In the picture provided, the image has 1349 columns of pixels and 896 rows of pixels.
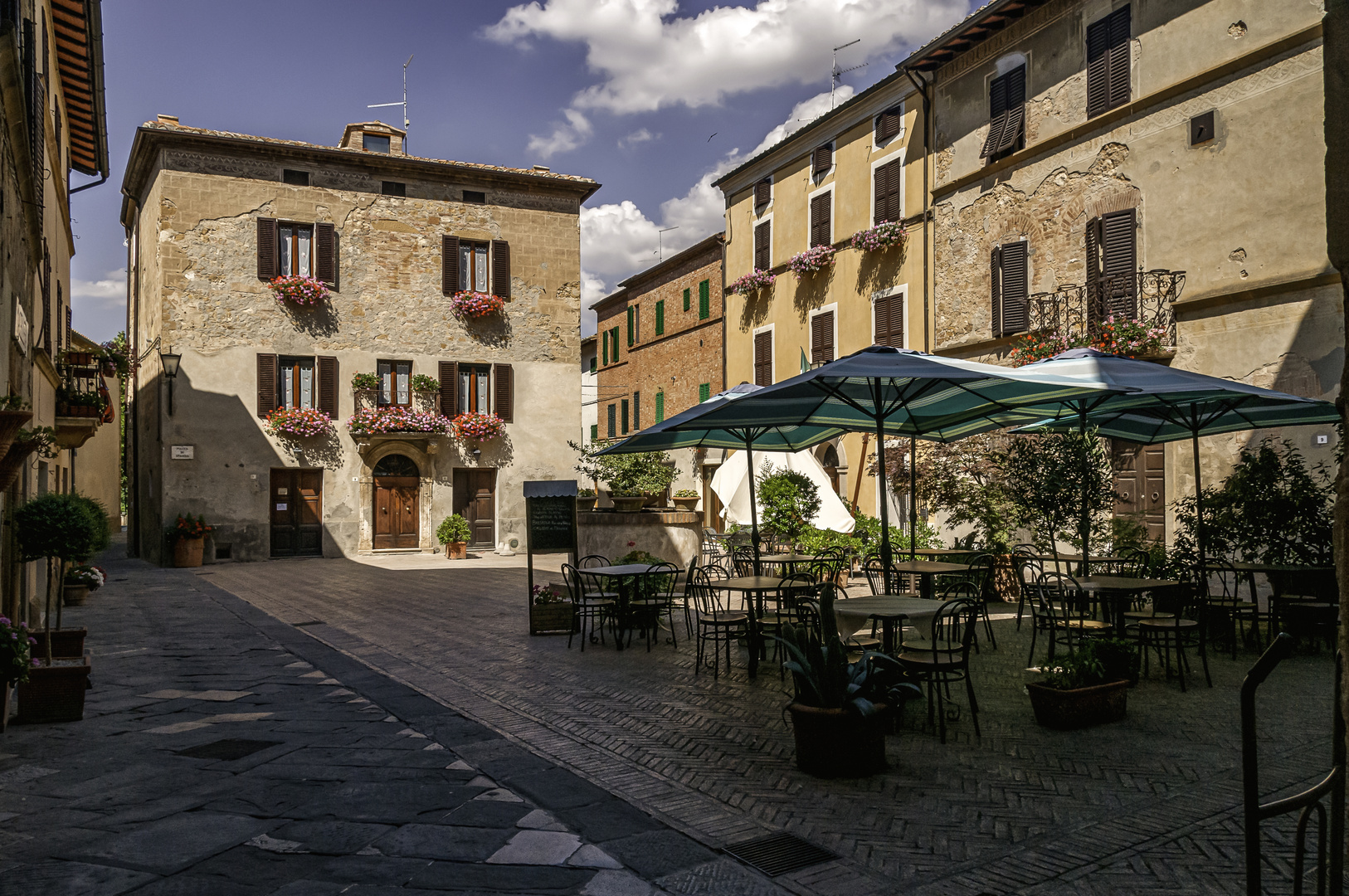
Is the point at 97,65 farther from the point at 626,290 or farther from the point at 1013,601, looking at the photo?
the point at 626,290

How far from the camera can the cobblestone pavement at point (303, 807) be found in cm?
369

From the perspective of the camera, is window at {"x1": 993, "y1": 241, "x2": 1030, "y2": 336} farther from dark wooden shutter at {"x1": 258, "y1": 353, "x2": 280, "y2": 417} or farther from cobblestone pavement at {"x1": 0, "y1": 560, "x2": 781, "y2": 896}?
dark wooden shutter at {"x1": 258, "y1": 353, "x2": 280, "y2": 417}

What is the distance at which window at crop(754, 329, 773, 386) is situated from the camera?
22875 millimetres

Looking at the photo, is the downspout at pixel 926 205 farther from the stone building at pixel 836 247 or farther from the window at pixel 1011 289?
the window at pixel 1011 289

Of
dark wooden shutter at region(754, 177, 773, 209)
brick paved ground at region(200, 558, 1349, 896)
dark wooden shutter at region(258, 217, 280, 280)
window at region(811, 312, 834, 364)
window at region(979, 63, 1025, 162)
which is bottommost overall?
brick paved ground at region(200, 558, 1349, 896)

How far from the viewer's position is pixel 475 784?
4863 mm

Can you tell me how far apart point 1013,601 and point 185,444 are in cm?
1711

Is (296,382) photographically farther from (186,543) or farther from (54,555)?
(54,555)

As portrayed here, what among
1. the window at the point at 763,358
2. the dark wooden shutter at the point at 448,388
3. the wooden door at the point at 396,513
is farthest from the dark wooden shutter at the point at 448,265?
the window at the point at 763,358

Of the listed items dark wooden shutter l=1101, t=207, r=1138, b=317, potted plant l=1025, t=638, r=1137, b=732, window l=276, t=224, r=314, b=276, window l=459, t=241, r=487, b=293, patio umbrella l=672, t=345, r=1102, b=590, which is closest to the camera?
potted plant l=1025, t=638, r=1137, b=732

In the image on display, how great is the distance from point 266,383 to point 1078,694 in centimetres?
1932

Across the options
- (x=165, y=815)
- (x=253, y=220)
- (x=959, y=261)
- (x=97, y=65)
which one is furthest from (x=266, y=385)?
(x=165, y=815)

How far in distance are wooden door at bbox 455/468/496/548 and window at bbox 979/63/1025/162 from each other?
13628 millimetres

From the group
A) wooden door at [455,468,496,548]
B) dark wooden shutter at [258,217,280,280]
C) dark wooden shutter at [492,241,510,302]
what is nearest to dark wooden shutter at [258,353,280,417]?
dark wooden shutter at [258,217,280,280]
